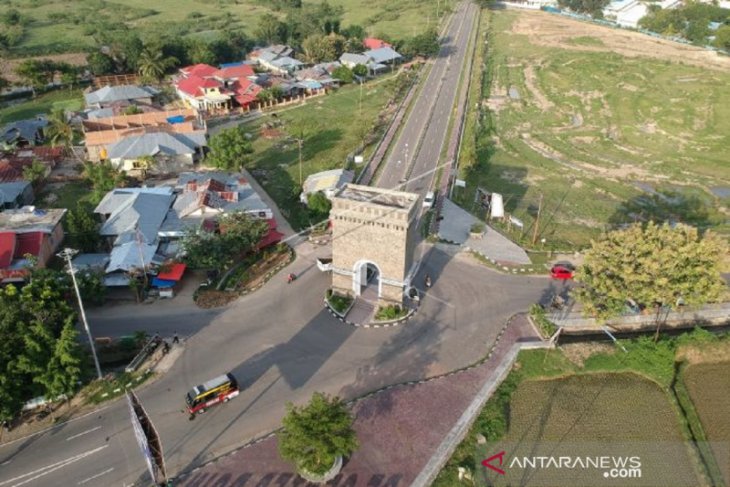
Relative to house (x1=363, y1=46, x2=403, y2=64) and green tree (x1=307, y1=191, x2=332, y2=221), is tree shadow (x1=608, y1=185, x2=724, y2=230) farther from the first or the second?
house (x1=363, y1=46, x2=403, y2=64)

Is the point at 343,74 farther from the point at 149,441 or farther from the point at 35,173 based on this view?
the point at 149,441

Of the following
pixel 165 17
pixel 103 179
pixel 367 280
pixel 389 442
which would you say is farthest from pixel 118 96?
pixel 165 17

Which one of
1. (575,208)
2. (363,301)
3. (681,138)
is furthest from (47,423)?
(681,138)

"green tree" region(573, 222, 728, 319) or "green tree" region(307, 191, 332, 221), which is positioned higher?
"green tree" region(573, 222, 728, 319)

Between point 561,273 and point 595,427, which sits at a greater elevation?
point 561,273

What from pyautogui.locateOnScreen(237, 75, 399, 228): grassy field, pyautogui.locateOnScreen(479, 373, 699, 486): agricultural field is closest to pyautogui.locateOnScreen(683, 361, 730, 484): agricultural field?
pyautogui.locateOnScreen(479, 373, 699, 486): agricultural field

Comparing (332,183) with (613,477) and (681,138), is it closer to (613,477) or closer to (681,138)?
(613,477)
